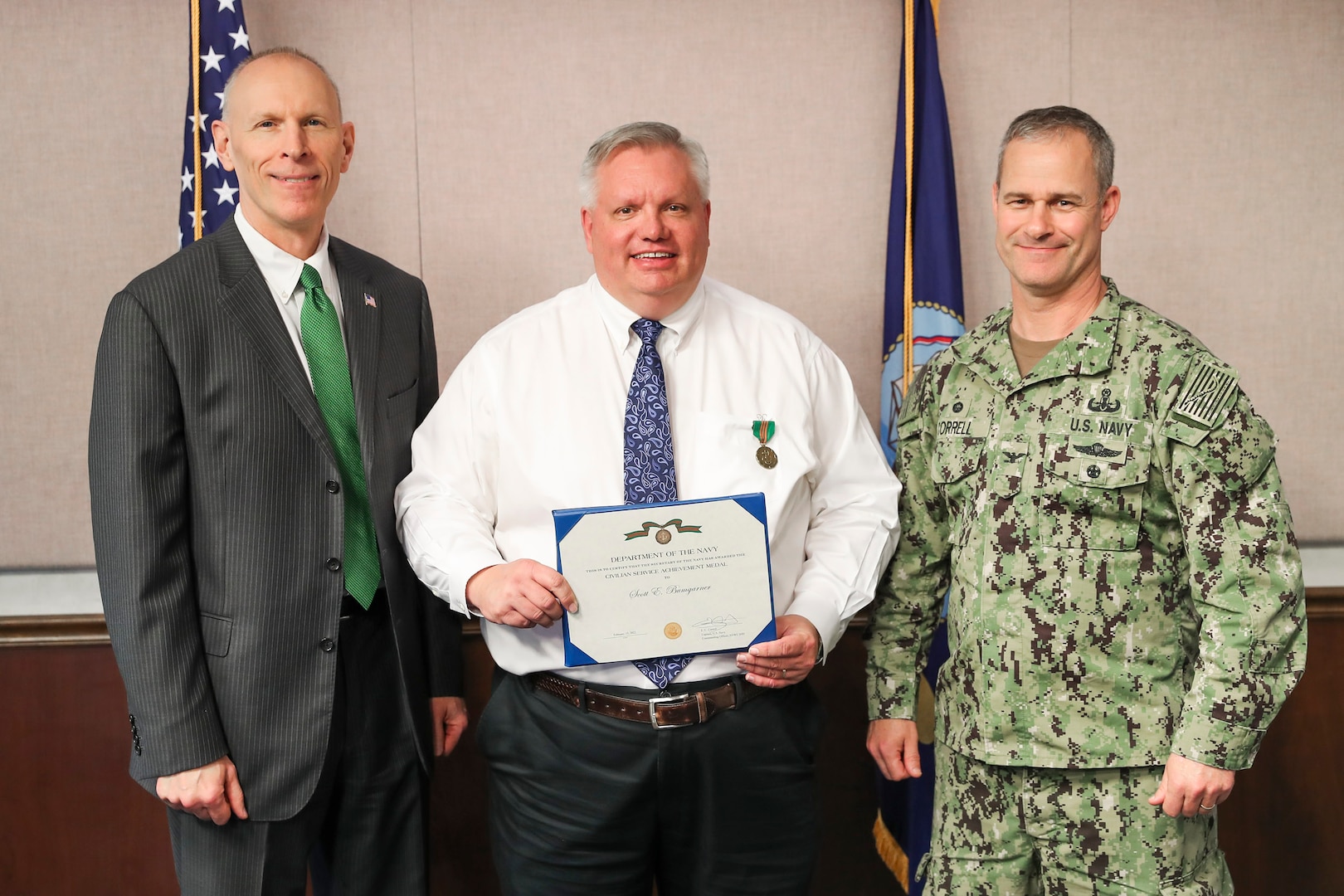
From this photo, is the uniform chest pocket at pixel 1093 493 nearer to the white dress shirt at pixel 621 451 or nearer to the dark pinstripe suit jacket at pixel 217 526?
the white dress shirt at pixel 621 451

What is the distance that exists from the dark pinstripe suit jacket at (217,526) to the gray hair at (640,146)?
62 cm

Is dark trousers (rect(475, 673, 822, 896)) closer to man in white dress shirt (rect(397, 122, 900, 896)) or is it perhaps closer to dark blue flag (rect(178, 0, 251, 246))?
man in white dress shirt (rect(397, 122, 900, 896))

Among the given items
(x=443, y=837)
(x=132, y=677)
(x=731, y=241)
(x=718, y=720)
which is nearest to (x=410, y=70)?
(x=731, y=241)

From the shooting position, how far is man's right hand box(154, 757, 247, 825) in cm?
171

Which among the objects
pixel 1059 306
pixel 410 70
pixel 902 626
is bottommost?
pixel 902 626

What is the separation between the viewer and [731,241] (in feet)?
9.14

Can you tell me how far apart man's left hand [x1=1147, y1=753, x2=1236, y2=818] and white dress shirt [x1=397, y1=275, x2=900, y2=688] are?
572 mm

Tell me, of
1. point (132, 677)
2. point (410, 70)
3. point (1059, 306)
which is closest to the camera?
point (132, 677)

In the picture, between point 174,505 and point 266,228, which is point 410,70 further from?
point 174,505

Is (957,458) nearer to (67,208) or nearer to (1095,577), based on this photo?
(1095,577)

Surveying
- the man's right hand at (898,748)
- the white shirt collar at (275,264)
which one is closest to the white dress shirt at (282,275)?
the white shirt collar at (275,264)

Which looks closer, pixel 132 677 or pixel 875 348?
pixel 132 677

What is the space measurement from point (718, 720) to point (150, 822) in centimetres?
180

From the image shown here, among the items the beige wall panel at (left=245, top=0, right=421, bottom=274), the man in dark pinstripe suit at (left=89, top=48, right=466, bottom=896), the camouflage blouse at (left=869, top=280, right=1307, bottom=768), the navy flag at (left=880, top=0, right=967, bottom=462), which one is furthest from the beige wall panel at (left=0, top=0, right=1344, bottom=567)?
the camouflage blouse at (left=869, top=280, right=1307, bottom=768)
